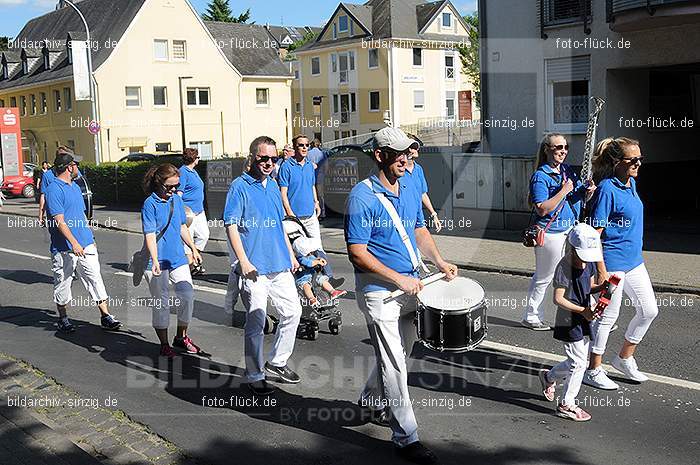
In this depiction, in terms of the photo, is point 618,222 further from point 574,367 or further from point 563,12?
point 563,12

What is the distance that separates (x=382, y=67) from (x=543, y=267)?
52.7 metres

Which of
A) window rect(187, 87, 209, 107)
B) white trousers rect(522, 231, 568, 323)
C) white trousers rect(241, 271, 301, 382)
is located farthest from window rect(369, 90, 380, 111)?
white trousers rect(241, 271, 301, 382)

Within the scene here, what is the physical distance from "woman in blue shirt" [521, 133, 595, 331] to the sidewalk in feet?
11.3

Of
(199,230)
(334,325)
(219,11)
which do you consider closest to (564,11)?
(199,230)

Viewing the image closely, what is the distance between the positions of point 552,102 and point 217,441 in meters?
15.0

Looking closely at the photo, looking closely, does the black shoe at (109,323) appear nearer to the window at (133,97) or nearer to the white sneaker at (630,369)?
the white sneaker at (630,369)

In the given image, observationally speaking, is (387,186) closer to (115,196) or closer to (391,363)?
→ (391,363)

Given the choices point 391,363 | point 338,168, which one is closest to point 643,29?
point 338,168

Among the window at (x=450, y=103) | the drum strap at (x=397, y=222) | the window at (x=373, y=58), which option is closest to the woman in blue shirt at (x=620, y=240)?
the drum strap at (x=397, y=222)

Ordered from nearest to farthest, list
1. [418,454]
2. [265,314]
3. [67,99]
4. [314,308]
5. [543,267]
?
[418,454] < [265,314] < [543,267] < [314,308] < [67,99]

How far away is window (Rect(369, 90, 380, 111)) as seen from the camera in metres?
60.2

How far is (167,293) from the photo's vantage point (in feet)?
26.1

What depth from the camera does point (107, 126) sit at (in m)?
48.4

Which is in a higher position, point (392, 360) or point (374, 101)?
point (374, 101)
